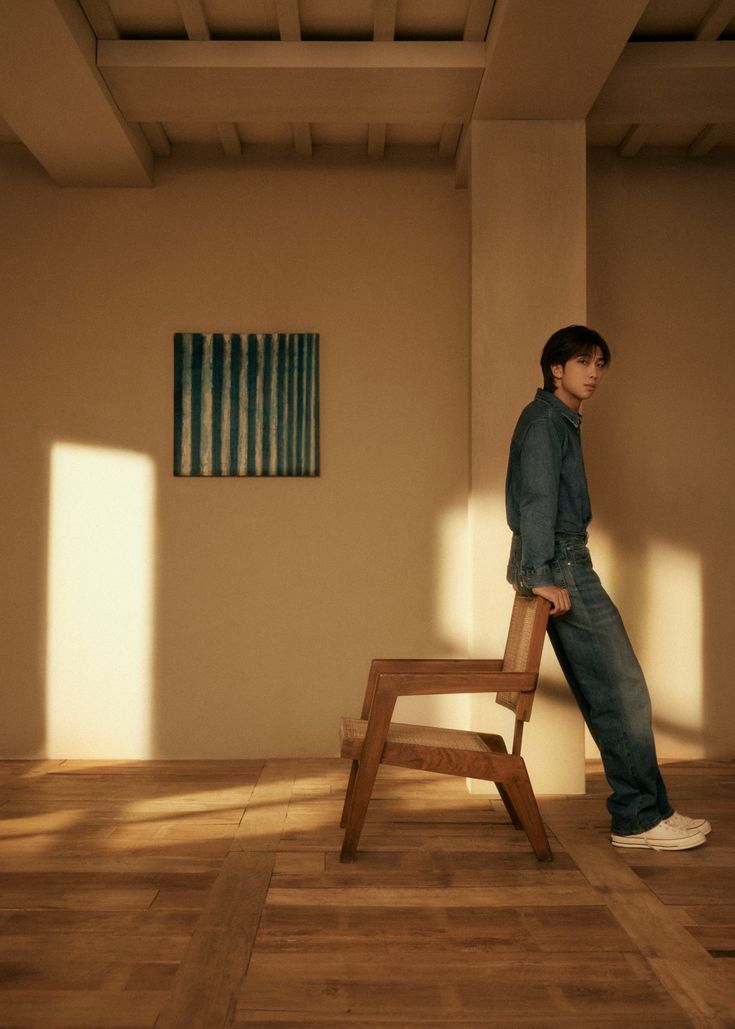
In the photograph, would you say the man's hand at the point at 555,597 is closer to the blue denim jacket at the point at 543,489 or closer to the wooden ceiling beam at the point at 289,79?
the blue denim jacket at the point at 543,489

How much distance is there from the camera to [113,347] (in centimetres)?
445

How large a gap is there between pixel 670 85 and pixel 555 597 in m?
2.31

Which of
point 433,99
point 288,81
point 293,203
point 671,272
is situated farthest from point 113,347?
point 671,272

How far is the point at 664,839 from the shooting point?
292 centimetres

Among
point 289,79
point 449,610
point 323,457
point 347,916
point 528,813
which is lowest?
point 347,916

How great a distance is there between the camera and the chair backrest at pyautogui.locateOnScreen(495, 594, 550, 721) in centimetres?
279

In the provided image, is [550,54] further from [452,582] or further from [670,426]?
[452,582]

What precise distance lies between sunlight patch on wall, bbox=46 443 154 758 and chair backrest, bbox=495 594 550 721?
6.66 feet

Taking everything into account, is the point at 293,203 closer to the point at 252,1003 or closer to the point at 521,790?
the point at 521,790

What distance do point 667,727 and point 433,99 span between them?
3.02 m

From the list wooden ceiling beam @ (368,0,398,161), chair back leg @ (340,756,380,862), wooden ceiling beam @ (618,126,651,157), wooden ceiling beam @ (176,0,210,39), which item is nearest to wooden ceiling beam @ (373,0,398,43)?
wooden ceiling beam @ (368,0,398,161)

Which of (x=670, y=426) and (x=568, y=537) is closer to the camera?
(x=568, y=537)

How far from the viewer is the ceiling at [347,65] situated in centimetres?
329

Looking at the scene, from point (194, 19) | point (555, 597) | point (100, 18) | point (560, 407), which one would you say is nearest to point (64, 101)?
point (100, 18)
